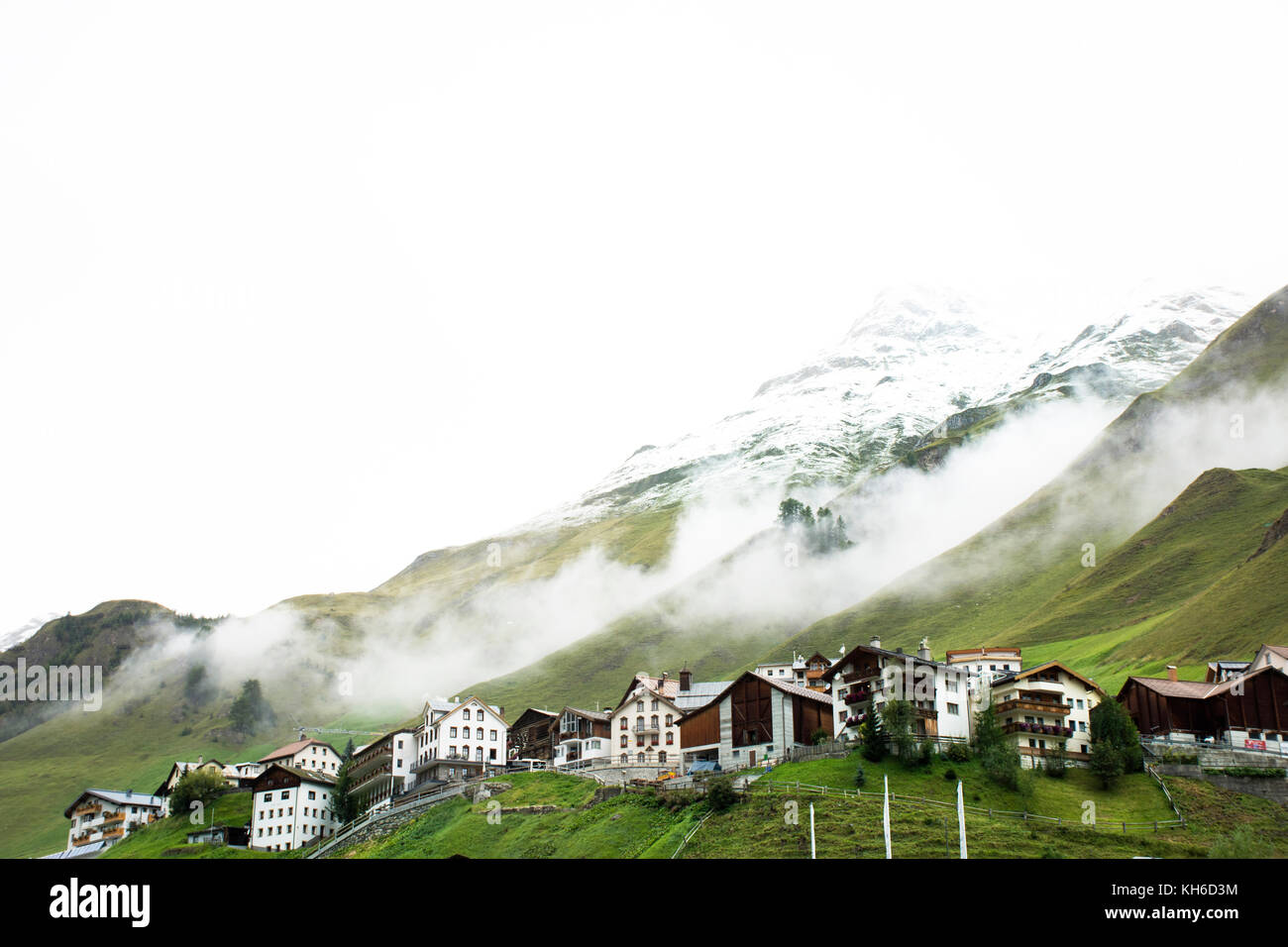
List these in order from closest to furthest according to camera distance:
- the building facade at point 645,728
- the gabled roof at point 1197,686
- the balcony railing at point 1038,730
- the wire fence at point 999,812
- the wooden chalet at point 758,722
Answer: the wire fence at point 999,812, the balcony railing at point 1038,730, the gabled roof at point 1197,686, the wooden chalet at point 758,722, the building facade at point 645,728

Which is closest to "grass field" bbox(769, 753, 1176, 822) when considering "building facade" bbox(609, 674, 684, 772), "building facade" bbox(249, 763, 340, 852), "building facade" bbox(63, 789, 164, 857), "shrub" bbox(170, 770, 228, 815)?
"building facade" bbox(609, 674, 684, 772)

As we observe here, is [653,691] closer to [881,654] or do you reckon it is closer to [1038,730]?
[881,654]

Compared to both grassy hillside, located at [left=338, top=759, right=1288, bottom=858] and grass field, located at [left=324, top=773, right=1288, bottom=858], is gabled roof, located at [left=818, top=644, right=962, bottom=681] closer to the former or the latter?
grassy hillside, located at [left=338, top=759, right=1288, bottom=858]

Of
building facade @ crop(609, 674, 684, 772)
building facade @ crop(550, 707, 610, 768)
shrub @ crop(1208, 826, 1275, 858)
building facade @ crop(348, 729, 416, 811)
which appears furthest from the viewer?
building facade @ crop(348, 729, 416, 811)

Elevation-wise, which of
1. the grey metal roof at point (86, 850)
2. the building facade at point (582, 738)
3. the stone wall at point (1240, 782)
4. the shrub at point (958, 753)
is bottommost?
the grey metal roof at point (86, 850)

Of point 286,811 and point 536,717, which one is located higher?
point 536,717

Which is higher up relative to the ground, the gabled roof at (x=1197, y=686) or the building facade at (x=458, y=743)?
the gabled roof at (x=1197, y=686)

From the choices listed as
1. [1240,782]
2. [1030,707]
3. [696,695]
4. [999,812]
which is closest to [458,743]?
[696,695]

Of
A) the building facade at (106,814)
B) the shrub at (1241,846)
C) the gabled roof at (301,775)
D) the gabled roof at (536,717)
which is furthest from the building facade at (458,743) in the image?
the shrub at (1241,846)

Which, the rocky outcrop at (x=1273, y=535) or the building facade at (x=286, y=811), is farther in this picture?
the rocky outcrop at (x=1273, y=535)

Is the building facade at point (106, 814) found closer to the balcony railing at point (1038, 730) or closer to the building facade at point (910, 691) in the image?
the building facade at point (910, 691)
